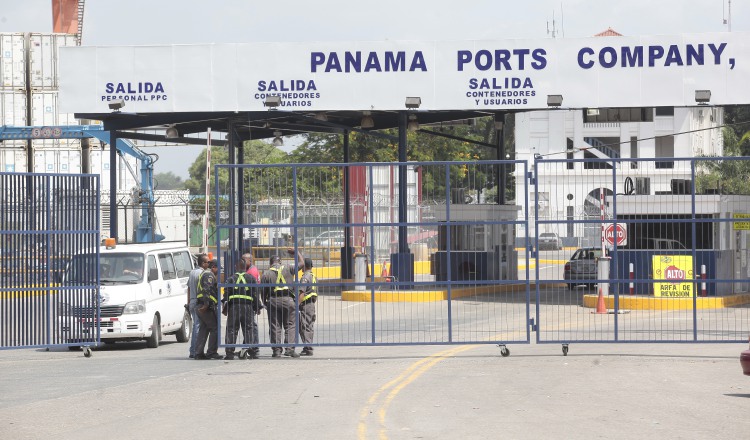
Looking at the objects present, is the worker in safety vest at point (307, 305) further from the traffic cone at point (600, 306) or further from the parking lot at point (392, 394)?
the traffic cone at point (600, 306)

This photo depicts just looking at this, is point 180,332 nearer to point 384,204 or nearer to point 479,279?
point 384,204

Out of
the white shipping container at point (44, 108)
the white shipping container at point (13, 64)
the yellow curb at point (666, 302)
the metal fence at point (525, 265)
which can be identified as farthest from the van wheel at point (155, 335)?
the white shipping container at point (13, 64)

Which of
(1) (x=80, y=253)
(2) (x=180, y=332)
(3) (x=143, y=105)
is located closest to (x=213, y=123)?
(3) (x=143, y=105)

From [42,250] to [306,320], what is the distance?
14.5ft

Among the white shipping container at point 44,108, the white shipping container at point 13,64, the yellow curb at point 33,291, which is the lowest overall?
the yellow curb at point 33,291

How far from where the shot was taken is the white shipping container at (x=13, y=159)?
48.8m

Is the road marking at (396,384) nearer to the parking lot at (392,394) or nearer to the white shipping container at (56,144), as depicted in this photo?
the parking lot at (392,394)

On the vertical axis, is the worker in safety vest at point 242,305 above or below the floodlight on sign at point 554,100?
→ below

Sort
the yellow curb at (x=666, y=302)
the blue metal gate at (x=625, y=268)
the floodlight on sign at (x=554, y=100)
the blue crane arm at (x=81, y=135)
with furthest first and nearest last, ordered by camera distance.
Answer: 1. the blue crane arm at (x=81, y=135)
2. the floodlight on sign at (x=554, y=100)
3. the yellow curb at (x=666, y=302)
4. the blue metal gate at (x=625, y=268)

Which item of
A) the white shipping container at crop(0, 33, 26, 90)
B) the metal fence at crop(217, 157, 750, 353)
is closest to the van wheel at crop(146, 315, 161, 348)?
the metal fence at crop(217, 157, 750, 353)

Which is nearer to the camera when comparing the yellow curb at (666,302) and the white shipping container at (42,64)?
the yellow curb at (666,302)

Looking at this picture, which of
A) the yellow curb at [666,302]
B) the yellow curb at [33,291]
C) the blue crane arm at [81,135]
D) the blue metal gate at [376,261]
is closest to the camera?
the blue metal gate at [376,261]

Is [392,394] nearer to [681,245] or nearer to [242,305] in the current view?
[242,305]

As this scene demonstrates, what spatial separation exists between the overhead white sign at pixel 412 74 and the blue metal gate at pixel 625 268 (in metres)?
9.01
